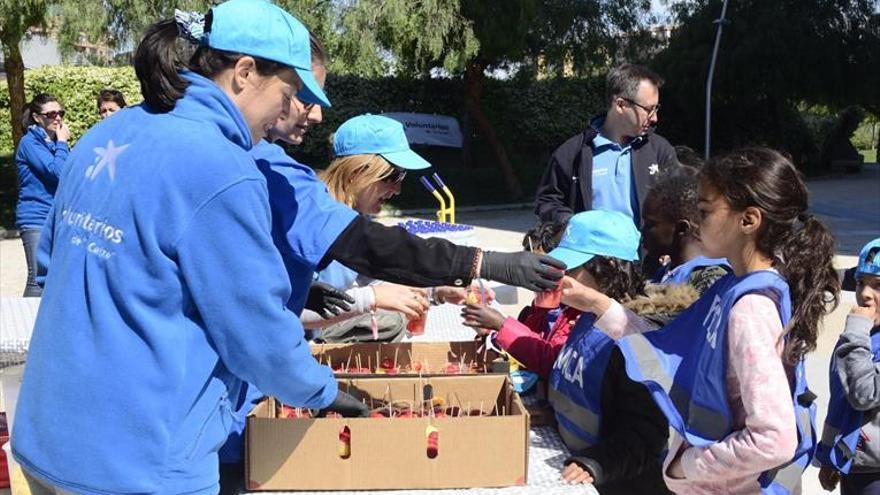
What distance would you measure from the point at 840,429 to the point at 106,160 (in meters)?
2.19

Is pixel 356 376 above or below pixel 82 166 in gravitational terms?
below

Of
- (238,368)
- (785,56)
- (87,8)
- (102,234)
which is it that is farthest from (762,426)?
(785,56)

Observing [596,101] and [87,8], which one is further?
[596,101]

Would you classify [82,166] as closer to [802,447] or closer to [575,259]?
[575,259]

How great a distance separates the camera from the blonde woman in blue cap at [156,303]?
1.59 meters

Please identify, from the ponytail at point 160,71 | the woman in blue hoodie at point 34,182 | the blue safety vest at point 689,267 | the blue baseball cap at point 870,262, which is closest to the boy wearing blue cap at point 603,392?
the blue safety vest at point 689,267

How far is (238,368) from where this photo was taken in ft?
5.49

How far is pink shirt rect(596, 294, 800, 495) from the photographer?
1898 millimetres

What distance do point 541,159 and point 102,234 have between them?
21120mm

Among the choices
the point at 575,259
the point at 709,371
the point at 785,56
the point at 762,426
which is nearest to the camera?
the point at 762,426

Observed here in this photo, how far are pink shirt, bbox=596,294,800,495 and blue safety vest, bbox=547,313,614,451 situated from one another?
0.51 metres

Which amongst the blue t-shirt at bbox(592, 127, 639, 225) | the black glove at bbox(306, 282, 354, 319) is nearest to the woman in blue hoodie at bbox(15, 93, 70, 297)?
the blue t-shirt at bbox(592, 127, 639, 225)

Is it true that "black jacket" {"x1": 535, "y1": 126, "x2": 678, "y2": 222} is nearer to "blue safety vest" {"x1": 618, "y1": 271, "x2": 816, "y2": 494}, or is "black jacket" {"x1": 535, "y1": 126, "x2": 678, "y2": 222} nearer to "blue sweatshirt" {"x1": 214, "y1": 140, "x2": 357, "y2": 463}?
"blue safety vest" {"x1": 618, "y1": 271, "x2": 816, "y2": 494}

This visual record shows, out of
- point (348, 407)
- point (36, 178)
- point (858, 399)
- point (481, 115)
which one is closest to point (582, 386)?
point (348, 407)
